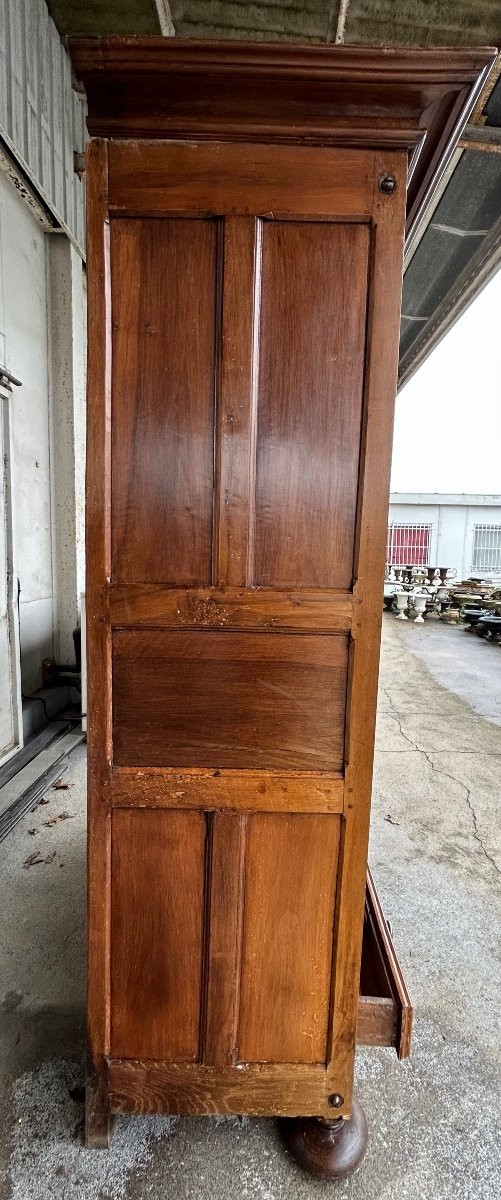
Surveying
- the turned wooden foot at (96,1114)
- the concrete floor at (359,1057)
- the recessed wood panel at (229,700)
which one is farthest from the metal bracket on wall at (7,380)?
the turned wooden foot at (96,1114)

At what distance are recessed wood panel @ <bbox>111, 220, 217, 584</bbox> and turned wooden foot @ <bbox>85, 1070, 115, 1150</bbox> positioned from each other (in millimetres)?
1176

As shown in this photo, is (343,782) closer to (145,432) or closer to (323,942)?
(323,942)

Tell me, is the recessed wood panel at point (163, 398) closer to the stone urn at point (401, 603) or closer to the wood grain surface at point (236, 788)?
the wood grain surface at point (236, 788)

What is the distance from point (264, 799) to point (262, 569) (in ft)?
1.59

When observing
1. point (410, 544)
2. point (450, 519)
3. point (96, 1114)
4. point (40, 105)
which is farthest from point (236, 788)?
point (450, 519)

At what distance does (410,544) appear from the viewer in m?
17.7

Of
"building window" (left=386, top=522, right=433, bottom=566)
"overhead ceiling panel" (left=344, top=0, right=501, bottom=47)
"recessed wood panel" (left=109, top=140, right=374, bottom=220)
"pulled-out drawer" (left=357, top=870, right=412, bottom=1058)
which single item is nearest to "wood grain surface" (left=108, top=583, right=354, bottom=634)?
"recessed wood panel" (left=109, top=140, right=374, bottom=220)

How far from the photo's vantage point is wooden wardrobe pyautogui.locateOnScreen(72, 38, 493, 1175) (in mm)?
966

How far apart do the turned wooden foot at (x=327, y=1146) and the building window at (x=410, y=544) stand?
16955 millimetres

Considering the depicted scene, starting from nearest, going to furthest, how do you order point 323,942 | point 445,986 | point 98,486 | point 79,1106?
point 98,486 → point 323,942 → point 79,1106 → point 445,986

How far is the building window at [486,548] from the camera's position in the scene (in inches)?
677

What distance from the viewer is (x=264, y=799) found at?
1097 mm

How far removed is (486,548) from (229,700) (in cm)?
1814

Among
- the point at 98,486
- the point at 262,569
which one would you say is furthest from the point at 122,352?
the point at 262,569
